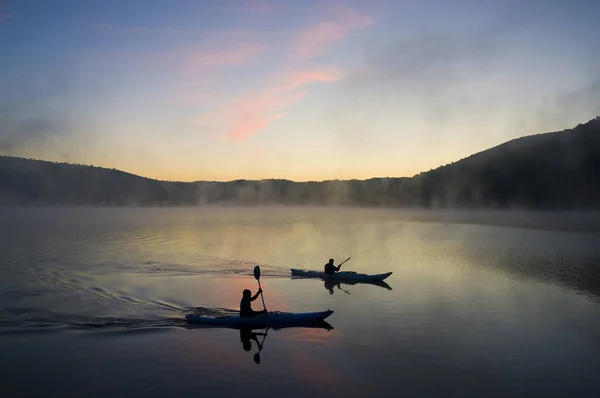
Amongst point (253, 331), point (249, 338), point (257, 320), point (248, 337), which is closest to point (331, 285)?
point (257, 320)

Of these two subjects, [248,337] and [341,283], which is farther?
[341,283]

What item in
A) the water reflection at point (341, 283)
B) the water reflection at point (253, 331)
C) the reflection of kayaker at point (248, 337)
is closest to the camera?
the reflection of kayaker at point (248, 337)

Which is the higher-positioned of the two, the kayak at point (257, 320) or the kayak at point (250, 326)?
the kayak at point (257, 320)

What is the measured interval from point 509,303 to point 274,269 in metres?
22.5

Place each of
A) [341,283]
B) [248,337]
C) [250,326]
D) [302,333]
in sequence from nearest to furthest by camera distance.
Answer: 1. [248,337]
2. [302,333]
3. [250,326]
4. [341,283]

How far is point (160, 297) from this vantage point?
33.8 metres

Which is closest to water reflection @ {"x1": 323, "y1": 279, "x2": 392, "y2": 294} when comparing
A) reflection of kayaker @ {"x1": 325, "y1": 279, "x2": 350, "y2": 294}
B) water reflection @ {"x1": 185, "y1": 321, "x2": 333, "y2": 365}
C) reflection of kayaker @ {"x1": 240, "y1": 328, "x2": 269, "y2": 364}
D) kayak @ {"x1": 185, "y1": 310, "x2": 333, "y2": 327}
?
reflection of kayaker @ {"x1": 325, "y1": 279, "x2": 350, "y2": 294}

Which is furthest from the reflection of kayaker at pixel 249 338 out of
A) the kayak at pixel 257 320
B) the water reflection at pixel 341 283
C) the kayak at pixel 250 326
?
the water reflection at pixel 341 283

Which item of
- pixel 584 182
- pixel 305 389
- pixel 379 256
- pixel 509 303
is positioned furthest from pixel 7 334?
pixel 584 182

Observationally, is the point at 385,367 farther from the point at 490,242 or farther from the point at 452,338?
the point at 490,242

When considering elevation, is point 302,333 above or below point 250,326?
below

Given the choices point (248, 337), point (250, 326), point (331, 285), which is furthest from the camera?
point (331, 285)

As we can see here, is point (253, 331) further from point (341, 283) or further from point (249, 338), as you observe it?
point (341, 283)

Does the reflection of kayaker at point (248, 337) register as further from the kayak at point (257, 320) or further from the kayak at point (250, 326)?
the kayak at point (257, 320)
